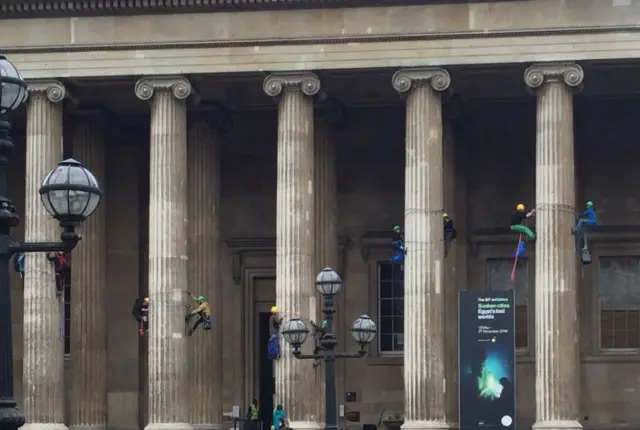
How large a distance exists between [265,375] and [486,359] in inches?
466

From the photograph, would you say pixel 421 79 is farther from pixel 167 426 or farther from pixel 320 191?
pixel 167 426

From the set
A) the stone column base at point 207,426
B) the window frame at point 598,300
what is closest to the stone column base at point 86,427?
the stone column base at point 207,426

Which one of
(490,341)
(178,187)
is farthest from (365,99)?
(490,341)

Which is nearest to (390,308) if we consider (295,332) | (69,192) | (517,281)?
(517,281)

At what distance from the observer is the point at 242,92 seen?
49.9m

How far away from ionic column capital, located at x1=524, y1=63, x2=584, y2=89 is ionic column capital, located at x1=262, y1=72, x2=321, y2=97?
5.65 metres

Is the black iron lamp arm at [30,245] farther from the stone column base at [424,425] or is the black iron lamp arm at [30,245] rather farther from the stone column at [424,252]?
the stone column at [424,252]

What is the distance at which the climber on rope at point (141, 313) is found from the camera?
160ft

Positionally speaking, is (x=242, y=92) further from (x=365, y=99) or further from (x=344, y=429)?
(x=344, y=429)

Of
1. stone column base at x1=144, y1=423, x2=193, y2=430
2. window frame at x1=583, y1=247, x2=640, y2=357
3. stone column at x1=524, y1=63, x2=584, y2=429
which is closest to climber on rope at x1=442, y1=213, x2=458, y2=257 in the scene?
stone column at x1=524, y1=63, x2=584, y2=429

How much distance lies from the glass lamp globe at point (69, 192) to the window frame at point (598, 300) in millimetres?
32906

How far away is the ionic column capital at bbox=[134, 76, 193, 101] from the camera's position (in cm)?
4688

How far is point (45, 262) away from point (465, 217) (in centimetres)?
1334

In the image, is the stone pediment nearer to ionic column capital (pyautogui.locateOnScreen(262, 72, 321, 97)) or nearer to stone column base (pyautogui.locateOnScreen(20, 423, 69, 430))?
ionic column capital (pyautogui.locateOnScreen(262, 72, 321, 97))
